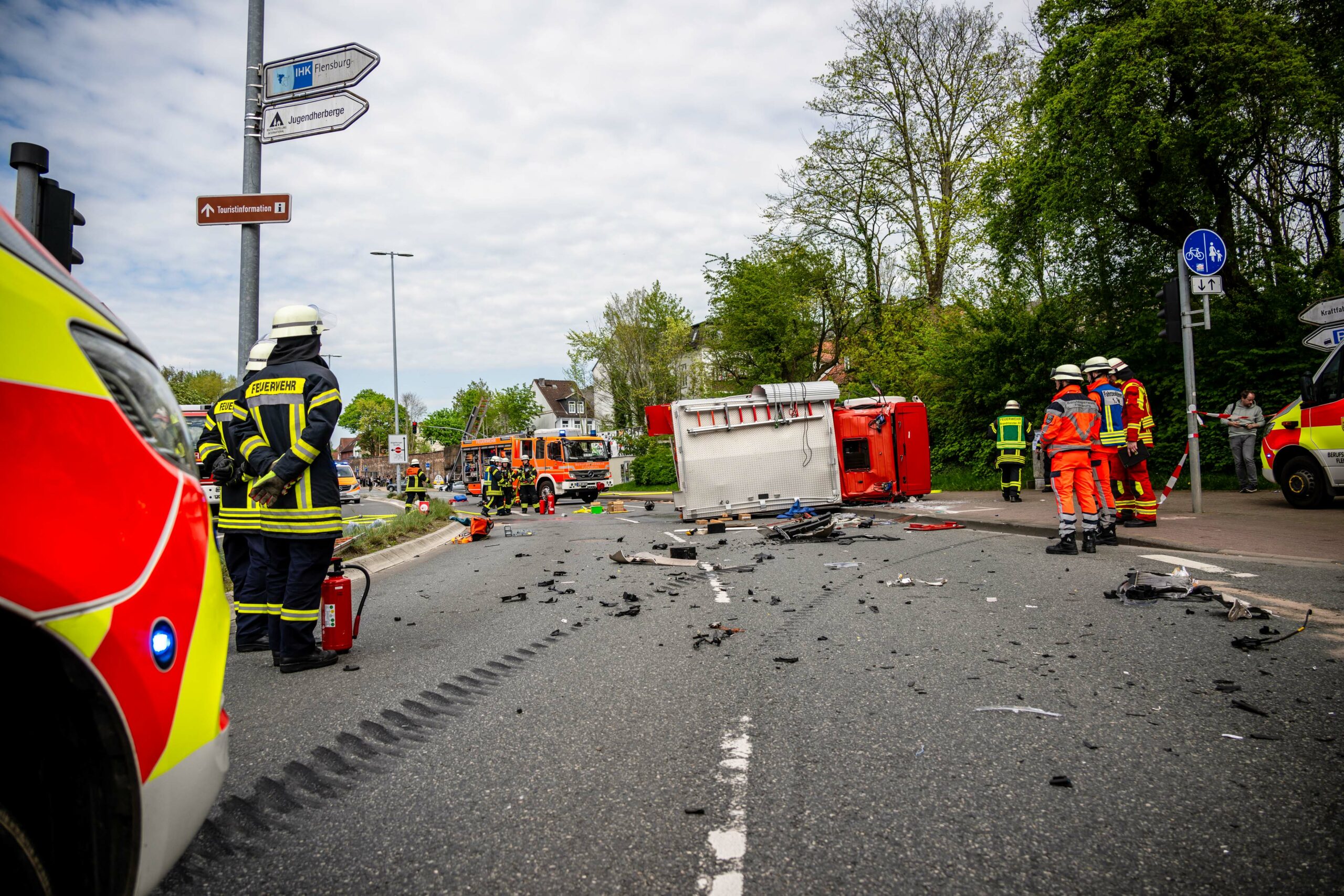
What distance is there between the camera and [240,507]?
598 centimetres

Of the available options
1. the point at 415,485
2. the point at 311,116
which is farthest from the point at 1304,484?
the point at 415,485

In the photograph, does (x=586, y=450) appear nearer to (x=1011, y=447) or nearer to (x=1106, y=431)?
(x=1011, y=447)

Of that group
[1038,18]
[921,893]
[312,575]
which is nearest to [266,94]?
[312,575]

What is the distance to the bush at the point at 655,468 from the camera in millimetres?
42406

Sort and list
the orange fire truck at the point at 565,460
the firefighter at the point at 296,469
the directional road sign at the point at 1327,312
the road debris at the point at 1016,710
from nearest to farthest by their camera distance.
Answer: the road debris at the point at 1016,710 → the firefighter at the point at 296,469 → the directional road sign at the point at 1327,312 → the orange fire truck at the point at 565,460

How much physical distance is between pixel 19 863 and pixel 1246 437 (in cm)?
1855

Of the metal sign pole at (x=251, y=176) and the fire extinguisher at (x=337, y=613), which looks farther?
the metal sign pole at (x=251, y=176)

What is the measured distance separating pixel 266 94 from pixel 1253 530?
11743mm

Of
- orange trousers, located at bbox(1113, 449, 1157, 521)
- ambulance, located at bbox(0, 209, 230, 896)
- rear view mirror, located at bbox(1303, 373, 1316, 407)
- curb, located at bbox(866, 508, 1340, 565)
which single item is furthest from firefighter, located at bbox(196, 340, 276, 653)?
rear view mirror, located at bbox(1303, 373, 1316, 407)

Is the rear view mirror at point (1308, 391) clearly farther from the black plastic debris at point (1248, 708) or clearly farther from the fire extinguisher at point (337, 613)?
the fire extinguisher at point (337, 613)

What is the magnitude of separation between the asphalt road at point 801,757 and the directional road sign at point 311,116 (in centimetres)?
443

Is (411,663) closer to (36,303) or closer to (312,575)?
(312,575)

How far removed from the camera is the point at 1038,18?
63.5ft

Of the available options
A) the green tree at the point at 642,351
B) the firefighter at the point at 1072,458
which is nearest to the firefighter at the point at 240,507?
the firefighter at the point at 1072,458
